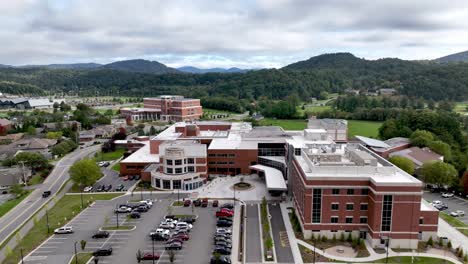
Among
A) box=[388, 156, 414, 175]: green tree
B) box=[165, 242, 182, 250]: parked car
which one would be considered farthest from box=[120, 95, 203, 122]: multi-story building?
box=[165, 242, 182, 250]: parked car

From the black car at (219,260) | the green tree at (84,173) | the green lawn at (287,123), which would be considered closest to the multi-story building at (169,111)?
the green lawn at (287,123)

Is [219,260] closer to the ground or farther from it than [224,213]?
closer to the ground

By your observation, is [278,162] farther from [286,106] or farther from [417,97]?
[417,97]

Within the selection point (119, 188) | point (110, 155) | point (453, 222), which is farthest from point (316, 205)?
point (110, 155)

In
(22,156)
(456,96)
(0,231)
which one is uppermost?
(456,96)

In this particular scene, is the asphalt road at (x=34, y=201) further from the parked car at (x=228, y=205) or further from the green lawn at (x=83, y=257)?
the parked car at (x=228, y=205)

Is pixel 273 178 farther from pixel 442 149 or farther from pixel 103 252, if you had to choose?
pixel 442 149

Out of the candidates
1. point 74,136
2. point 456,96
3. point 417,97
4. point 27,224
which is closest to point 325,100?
point 417,97
